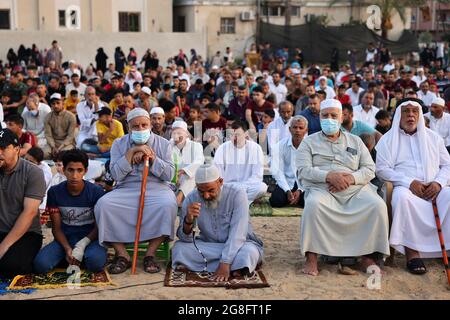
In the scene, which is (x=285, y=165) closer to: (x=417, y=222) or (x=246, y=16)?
(x=417, y=222)

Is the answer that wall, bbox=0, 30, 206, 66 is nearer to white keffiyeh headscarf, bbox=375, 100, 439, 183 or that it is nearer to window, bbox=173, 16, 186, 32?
window, bbox=173, 16, 186, 32

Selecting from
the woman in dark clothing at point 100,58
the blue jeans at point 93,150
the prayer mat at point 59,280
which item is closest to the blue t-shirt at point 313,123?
the blue jeans at point 93,150

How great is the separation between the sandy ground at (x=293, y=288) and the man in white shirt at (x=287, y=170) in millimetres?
2148

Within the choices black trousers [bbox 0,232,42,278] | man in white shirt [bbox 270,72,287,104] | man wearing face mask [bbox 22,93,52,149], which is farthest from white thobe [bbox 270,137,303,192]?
man in white shirt [bbox 270,72,287,104]

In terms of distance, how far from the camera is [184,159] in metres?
7.91

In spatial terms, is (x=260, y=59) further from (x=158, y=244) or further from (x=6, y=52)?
(x=158, y=244)

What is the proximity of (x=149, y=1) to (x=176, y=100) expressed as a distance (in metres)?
19.0

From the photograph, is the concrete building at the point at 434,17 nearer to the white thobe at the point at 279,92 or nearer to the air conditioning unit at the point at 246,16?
the air conditioning unit at the point at 246,16

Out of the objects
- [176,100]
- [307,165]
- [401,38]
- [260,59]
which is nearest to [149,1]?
[260,59]

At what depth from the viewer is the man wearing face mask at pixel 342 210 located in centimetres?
562

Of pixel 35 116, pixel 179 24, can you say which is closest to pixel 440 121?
pixel 35 116

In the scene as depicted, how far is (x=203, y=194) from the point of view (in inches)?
217

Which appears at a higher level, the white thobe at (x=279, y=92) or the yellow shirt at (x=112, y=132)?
the white thobe at (x=279, y=92)

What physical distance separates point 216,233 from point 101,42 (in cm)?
2251
